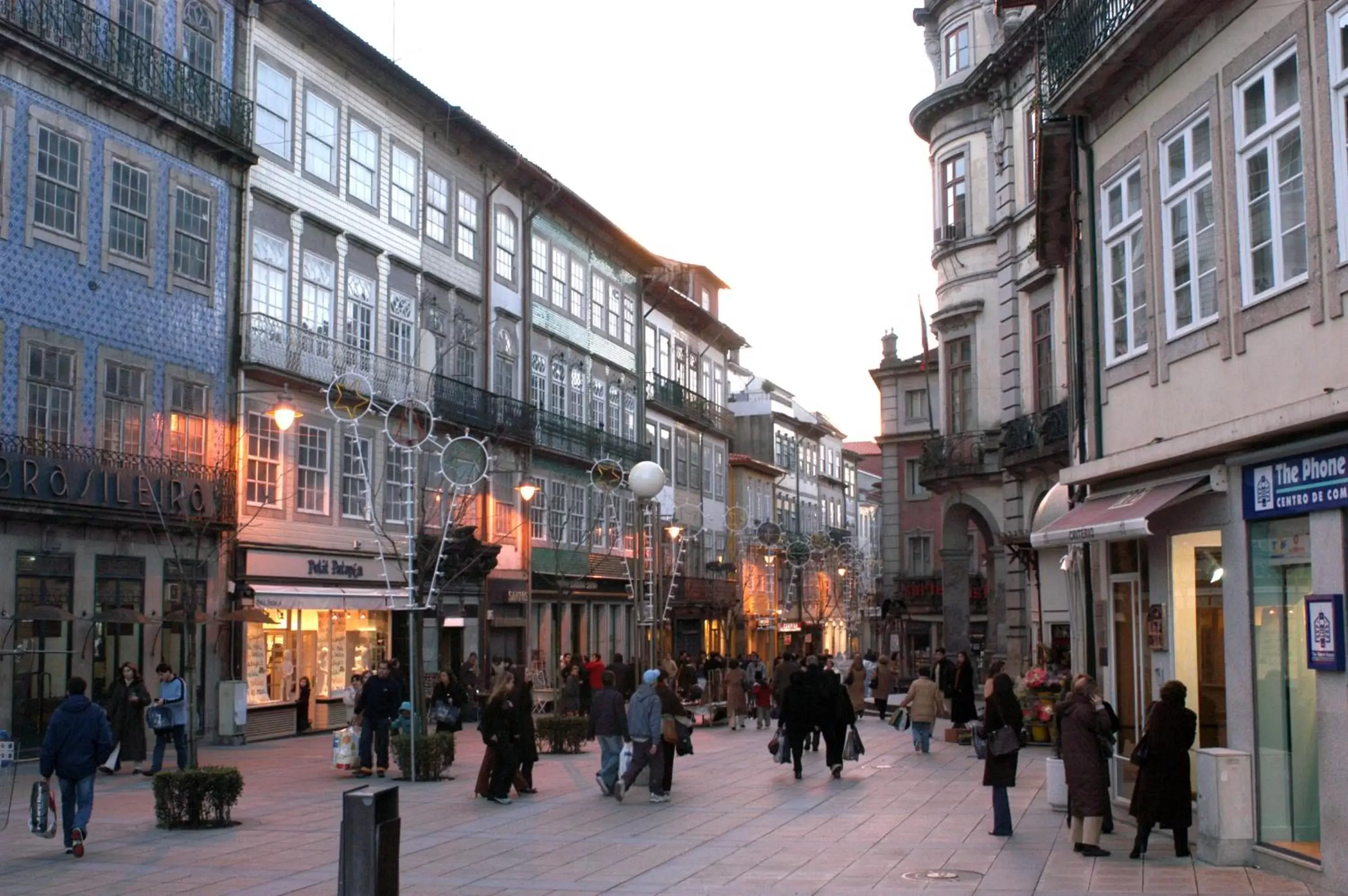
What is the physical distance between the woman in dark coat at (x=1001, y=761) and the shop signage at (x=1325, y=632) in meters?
3.66

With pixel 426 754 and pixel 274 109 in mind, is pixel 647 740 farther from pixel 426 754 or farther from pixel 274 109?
pixel 274 109

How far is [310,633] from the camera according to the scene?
1297 inches

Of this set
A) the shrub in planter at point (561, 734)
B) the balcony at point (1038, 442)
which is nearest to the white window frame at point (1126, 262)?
the balcony at point (1038, 442)

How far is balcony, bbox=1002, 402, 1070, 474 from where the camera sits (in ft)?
98.0

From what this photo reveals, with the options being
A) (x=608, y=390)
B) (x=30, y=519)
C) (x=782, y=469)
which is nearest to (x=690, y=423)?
(x=608, y=390)

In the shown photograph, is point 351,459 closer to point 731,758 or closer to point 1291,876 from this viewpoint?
point 731,758

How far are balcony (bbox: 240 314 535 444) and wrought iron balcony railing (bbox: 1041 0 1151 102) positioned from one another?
14.6m

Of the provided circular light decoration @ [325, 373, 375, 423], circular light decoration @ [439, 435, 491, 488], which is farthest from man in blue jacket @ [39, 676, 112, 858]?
circular light decoration @ [439, 435, 491, 488]

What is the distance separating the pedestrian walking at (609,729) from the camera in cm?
1942

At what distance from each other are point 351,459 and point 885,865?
23281mm

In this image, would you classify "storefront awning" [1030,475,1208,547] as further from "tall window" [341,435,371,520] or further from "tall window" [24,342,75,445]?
"tall window" [341,435,371,520]

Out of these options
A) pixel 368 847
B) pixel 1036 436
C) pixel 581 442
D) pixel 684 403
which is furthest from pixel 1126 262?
pixel 684 403

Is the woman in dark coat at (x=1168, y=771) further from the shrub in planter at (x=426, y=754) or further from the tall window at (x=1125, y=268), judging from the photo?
the shrub in planter at (x=426, y=754)

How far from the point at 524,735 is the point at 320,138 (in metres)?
18.8
